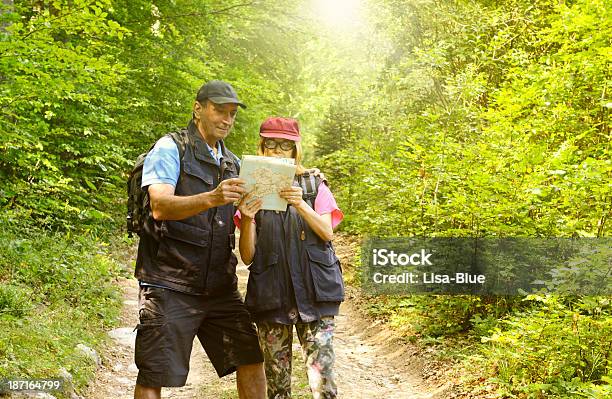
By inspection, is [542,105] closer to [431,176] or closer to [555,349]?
[431,176]

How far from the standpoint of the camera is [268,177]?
12.2ft

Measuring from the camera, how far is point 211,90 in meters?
3.91

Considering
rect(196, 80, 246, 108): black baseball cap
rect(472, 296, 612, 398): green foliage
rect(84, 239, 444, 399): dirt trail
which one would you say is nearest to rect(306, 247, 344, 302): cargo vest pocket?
rect(196, 80, 246, 108): black baseball cap

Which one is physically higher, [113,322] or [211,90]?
[211,90]

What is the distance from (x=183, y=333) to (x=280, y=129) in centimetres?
139

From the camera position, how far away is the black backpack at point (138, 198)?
3797 millimetres

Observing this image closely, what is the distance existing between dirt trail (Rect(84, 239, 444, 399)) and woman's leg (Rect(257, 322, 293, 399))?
7.80 ft

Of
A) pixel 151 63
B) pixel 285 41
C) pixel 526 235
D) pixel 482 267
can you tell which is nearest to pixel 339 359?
pixel 482 267

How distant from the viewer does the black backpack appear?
3797 mm

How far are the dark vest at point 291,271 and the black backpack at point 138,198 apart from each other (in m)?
0.69

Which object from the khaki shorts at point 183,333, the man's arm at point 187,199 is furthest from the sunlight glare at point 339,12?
the man's arm at point 187,199

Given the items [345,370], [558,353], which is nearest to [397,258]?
[345,370]

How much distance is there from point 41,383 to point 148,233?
2.47 metres

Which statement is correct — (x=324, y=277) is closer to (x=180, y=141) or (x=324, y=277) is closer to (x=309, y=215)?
(x=309, y=215)
